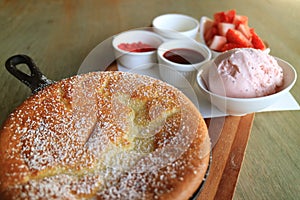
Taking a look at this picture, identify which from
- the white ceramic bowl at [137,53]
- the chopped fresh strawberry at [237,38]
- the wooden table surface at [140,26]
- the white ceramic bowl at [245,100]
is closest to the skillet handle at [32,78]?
the wooden table surface at [140,26]

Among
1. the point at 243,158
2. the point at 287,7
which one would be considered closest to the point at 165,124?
the point at 243,158

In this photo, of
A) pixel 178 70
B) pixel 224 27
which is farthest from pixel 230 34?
pixel 178 70

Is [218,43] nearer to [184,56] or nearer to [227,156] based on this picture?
[184,56]

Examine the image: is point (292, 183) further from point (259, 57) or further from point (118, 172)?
point (118, 172)

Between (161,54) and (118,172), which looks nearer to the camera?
(118,172)

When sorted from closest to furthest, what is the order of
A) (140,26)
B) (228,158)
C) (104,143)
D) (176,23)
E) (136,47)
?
1. (104,143)
2. (228,158)
3. (136,47)
4. (176,23)
5. (140,26)

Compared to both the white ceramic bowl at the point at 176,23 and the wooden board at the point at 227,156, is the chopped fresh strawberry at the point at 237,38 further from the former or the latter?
the wooden board at the point at 227,156
